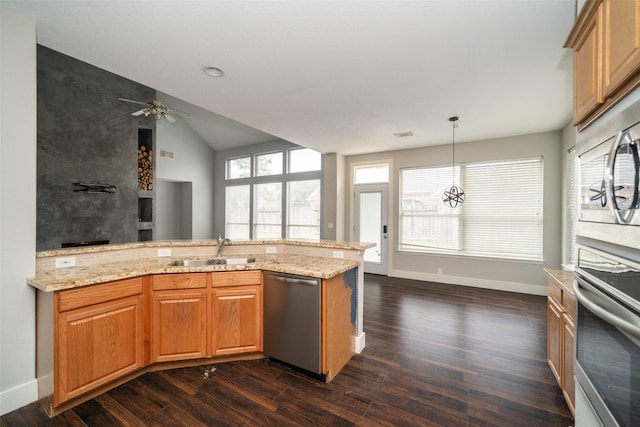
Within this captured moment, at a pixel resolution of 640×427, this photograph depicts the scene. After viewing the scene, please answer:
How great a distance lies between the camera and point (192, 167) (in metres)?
7.89

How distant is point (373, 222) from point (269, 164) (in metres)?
3.43

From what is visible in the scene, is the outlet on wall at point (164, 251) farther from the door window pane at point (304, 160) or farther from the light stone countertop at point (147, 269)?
the door window pane at point (304, 160)

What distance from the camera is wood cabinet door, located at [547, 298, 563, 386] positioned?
1.93m

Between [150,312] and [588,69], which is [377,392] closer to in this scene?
[150,312]

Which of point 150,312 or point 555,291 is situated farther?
point 150,312

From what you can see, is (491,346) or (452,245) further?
(452,245)

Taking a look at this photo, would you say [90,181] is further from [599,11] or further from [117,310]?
[599,11]

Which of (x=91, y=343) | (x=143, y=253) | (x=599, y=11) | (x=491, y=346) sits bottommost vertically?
(x=491, y=346)

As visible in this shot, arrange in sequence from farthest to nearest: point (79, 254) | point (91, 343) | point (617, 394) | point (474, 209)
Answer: point (474, 209) < point (79, 254) < point (91, 343) < point (617, 394)

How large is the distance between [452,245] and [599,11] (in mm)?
4527

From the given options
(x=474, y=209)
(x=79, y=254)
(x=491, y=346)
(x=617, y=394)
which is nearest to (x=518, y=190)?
(x=474, y=209)

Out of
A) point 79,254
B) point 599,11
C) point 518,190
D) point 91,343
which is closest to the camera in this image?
point 599,11

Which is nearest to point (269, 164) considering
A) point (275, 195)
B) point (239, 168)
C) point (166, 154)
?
point (275, 195)

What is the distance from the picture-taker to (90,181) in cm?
469
